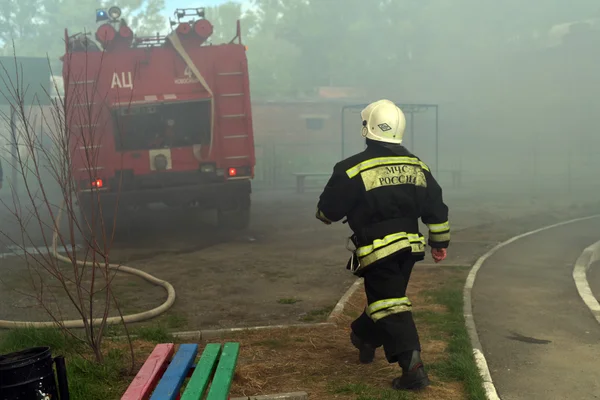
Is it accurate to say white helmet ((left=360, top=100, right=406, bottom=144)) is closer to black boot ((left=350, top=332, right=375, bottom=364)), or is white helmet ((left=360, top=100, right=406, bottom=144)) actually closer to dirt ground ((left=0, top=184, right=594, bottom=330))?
black boot ((left=350, top=332, right=375, bottom=364))

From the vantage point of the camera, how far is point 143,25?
57781 millimetres

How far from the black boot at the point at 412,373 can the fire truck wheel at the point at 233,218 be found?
8024 mm

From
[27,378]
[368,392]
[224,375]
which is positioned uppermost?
[27,378]

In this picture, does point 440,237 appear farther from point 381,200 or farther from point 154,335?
point 154,335

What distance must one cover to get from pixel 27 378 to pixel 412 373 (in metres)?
2.24

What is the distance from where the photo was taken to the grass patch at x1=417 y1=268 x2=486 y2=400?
14.1ft

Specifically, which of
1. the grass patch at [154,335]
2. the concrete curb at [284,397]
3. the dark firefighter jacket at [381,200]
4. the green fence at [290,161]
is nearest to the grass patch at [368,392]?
the concrete curb at [284,397]

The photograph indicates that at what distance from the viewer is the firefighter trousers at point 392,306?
410 centimetres

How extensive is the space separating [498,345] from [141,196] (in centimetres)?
727

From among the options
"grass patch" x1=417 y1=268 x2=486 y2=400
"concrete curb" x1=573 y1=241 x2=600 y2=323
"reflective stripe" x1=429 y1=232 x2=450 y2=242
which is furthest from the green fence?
"reflective stripe" x1=429 y1=232 x2=450 y2=242

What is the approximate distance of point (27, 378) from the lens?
2955 millimetres

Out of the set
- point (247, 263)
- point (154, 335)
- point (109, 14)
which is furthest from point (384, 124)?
point (109, 14)

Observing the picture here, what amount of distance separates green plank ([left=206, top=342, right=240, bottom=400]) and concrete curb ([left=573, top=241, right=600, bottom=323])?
400cm

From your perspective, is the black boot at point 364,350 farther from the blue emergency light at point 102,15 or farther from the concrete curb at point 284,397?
the blue emergency light at point 102,15
